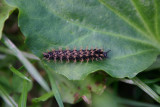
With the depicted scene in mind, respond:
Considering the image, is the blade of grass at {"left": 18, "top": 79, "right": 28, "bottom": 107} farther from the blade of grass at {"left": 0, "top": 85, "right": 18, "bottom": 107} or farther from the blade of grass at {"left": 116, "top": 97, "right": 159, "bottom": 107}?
the blade of grass at {"left": 116, "top": 97, "right": 159, "bottom": 107}

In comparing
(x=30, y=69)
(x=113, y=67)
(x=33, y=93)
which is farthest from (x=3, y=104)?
(x=113, y=67)

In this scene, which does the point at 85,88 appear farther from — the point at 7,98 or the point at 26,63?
the point at 7,98

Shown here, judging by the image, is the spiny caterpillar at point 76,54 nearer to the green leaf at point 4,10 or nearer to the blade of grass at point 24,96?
the blade of grass at point 24,96

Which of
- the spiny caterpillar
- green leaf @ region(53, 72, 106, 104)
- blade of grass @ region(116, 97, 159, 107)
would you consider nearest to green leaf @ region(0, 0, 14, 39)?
the spiny caterpillar

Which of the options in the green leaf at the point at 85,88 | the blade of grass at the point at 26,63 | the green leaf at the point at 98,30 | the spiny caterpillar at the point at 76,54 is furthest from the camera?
the blade of grass at the point at 26,63

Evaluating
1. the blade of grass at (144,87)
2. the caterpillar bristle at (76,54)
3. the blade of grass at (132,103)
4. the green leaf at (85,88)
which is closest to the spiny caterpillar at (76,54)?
the caterpillar bristle at (76,54)

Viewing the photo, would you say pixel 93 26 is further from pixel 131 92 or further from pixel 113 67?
pixel 131 92
